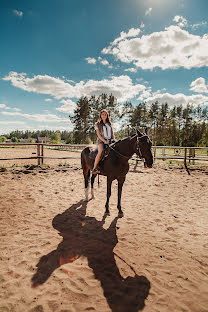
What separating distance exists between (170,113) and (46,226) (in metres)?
51.9

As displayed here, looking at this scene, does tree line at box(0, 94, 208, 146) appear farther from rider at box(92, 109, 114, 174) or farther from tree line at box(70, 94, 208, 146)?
rider at box(92, 109, 114, 174)

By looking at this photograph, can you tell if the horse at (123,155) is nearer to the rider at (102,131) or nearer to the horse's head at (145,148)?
the horse's head at (145,148)

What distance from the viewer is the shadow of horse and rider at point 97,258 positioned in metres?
2.12

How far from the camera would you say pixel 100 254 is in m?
2.91

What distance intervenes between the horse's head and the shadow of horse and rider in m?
1.80

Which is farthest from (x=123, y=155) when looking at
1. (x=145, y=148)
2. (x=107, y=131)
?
(x=107, y=131)

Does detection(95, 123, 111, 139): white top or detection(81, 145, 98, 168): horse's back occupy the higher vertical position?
detection(95, 123, 111, 139): white top

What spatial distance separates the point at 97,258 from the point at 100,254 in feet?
0.37

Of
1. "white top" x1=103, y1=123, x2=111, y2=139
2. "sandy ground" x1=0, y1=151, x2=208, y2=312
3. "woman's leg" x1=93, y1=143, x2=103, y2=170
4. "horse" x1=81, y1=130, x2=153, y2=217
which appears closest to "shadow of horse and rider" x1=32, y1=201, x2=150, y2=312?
"sandy ground" x1=0, y1=151, x2=208, y2=312

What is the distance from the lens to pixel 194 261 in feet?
9.32

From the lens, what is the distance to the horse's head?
12.6 feet

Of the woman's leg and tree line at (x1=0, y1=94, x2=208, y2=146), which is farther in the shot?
tree line at (x1=0, y1=94, x2=208, y2=146)

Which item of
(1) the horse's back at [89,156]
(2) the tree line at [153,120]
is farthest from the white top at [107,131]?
(2) the tree line at [153,120]

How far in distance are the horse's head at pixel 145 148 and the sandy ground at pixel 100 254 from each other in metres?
1.63
